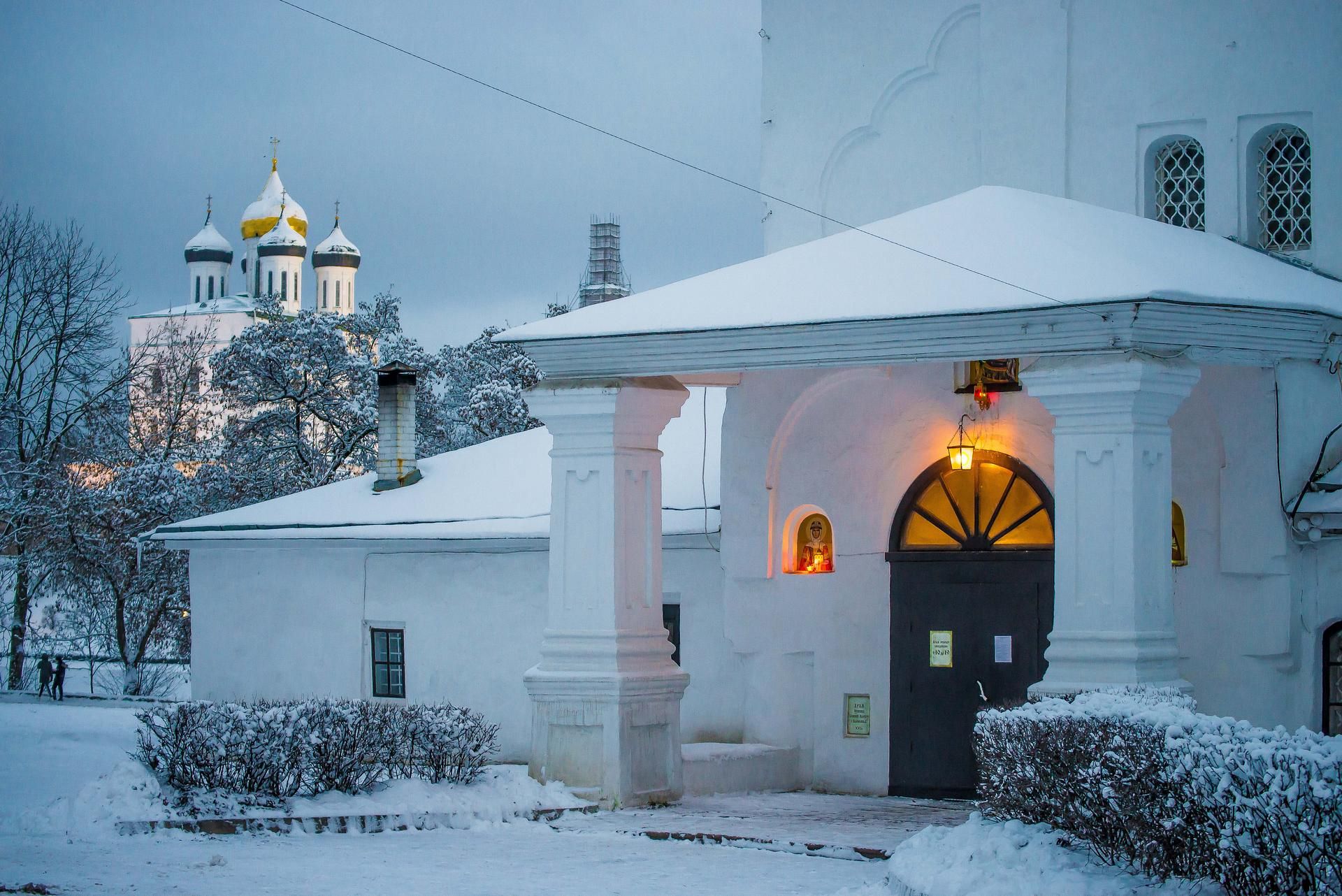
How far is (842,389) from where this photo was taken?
15.4m

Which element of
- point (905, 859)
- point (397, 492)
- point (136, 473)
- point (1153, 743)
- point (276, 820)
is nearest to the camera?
point (1153, 743)

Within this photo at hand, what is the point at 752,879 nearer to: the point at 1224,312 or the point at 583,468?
the point at 583,468

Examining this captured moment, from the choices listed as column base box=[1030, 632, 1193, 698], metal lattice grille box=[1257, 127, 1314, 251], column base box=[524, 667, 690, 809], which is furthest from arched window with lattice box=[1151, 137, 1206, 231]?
column base box=[524, 667, 690, 809]

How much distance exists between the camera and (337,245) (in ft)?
264

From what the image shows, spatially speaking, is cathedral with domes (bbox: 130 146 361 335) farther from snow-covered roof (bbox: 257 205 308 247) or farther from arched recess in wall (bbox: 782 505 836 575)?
arched recess in wall (bbox: 782 505 836 575)

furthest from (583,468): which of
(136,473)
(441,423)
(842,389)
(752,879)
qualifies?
(441,423)

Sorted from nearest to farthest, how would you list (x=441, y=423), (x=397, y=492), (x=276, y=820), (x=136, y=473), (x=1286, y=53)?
1. (x=276, y=820)
2. (x=1286, y=53)
3. (x=397, y=492)
4. (x=136, y=473)
5. (x=441, y=423)

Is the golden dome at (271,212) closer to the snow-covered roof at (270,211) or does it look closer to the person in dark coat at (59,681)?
the snow-covered roof at (270,211)

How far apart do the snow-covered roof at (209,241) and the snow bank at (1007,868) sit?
81.0 meters

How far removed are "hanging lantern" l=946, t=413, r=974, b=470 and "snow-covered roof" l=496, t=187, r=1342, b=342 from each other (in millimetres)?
1944

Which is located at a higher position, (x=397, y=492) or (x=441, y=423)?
(x=441, y=423)

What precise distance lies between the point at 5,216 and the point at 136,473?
8.60 metres

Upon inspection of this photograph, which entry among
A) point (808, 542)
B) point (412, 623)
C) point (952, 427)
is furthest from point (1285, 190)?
point (412, 623)

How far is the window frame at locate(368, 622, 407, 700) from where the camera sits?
65.9ft
